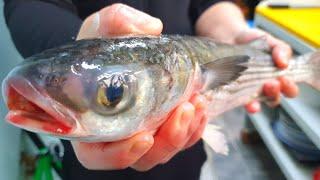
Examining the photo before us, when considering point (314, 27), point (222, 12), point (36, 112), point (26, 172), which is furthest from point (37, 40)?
point (314, 27)

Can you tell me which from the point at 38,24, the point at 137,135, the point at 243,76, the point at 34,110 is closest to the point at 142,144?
the point at 137,135

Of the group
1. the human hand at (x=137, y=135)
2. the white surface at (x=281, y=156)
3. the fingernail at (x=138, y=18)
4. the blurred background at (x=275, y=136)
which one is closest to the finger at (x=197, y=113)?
the human hand at (x=137, y=135)

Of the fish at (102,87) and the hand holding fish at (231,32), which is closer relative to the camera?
the fish at (102,87)

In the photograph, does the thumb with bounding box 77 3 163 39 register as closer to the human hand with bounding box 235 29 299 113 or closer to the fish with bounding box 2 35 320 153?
the fish with bounding box 2 35 320 153

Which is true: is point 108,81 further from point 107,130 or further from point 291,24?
point 291,24

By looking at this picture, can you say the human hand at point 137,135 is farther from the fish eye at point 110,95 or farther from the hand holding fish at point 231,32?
the hand holding fish at point 231,32

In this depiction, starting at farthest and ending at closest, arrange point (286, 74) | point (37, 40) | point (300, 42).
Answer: point (300, 42) < point (286, 74) < point (37, 40)

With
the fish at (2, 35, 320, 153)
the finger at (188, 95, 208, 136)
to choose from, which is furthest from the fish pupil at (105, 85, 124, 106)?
the finger at (188, 95, 208, 136)
